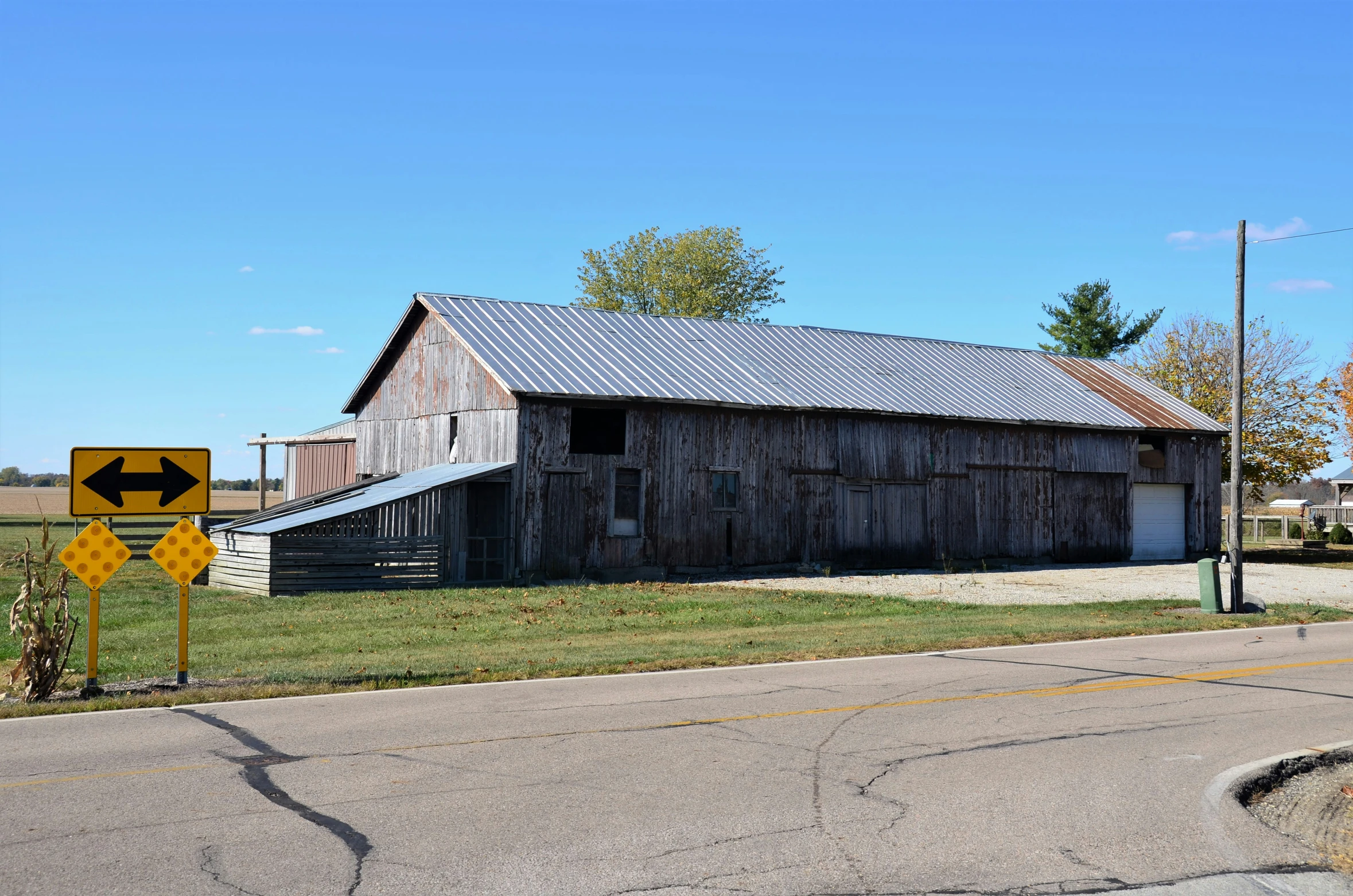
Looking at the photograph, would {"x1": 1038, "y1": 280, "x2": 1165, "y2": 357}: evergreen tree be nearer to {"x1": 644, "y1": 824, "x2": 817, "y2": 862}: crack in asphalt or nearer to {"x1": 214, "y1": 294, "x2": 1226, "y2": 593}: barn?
{"x1": 214, "y1": 294, "x2": 1226, "y2": 593}: barn

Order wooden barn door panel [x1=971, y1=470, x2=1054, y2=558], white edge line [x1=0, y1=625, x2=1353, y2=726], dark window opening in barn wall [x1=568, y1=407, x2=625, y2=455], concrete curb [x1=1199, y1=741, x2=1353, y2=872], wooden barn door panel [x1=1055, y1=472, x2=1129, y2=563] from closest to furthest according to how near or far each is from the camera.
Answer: concrete curb [x1=1199, y1=741, x2=1353, y2=872], white edge line [x1=0, y1=625, x2=1353, y2=726], dark window opening in barn wall [x1=568, y1=407, x2=625, y2=455], wooden barn door panel [x1=971, y1=470, x2=1054, y2=558], wooden barn door panel [x1=1055, y1=472, x2=1129, y2=563]

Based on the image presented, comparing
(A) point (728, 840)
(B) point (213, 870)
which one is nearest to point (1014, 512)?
(A) point (728, 840)

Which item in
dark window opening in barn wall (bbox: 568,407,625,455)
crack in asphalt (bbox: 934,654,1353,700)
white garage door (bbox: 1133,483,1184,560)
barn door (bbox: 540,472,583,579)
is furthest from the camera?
white garage door (bbox: 1133,483,1184,560)

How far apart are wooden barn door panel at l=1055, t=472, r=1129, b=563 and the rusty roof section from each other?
2585mm

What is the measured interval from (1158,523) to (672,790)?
113ft

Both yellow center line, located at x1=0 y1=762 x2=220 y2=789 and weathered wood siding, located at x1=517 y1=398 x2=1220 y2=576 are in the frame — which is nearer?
yellow center line, located at x1=0 y1=762 x2=220 y2=789

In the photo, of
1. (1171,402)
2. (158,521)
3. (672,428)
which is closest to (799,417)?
(672,428)

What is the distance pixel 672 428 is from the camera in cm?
2909

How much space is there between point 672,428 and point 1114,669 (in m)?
17.0

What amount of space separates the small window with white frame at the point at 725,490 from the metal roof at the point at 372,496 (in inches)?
221

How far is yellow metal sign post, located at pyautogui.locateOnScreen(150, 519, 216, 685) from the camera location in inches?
459

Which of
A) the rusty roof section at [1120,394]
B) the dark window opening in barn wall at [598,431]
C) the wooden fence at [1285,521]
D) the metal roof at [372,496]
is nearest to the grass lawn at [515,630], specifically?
the metal roof at [372,496]

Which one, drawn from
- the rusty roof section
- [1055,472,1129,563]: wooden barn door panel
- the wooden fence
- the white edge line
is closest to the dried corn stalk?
the white edge line

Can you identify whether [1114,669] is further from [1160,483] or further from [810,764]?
[1160,483]
